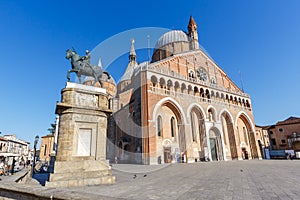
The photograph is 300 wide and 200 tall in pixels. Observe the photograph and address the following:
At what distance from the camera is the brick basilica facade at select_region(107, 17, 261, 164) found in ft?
61.6

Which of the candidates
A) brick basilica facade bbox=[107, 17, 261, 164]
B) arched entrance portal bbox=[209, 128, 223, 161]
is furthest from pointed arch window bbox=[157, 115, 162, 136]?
arched entrance portal bbox=[209, 128, 223, 161]

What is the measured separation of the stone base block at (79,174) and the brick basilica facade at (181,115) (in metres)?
10.4

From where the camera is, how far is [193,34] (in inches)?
1320

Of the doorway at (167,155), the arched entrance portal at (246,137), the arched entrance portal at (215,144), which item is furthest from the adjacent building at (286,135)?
the doorway at (167,155)

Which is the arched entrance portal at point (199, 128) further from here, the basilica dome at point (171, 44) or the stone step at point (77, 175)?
the stone step at point (77, 175)

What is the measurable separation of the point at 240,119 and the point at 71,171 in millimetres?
29778

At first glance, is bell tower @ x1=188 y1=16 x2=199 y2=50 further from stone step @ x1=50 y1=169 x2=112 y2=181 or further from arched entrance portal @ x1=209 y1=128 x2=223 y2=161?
stone step @ x1=50 y1=169 x2=112 y2=181

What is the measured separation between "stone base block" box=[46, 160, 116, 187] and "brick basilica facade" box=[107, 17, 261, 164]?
10.4 meters

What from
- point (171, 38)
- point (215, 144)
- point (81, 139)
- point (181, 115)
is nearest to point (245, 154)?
point (215, 144)

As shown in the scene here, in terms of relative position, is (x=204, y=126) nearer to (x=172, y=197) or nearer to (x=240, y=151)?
(x=240, y=151)

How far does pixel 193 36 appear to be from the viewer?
3334 cm

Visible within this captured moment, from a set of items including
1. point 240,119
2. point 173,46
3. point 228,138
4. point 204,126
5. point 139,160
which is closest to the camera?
point 139,160

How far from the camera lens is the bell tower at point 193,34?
3259cm

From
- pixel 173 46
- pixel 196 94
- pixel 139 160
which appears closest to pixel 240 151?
pixel 196 94
